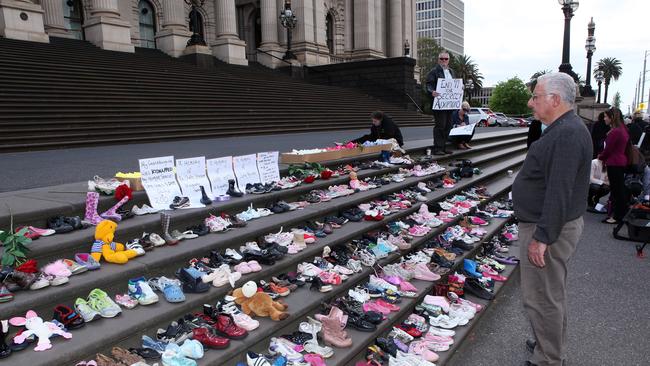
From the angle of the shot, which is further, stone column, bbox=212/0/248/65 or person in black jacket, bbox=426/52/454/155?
stone column, bbox=212/0/248/65

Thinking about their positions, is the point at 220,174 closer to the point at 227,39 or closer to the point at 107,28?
the point at 107,28

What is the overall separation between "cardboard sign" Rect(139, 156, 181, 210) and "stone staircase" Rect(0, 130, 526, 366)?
0.16m

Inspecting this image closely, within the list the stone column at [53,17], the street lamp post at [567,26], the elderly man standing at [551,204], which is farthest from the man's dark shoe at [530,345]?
the stone column at [53,17]

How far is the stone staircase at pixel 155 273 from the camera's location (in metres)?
2.72

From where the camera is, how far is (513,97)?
7381cm

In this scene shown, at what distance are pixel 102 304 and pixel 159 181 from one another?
207cm

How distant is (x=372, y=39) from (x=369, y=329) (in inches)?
1386

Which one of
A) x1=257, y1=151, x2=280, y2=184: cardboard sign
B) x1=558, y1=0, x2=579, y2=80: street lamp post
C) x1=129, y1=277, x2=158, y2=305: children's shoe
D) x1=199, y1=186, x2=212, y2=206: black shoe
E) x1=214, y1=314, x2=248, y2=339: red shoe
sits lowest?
x1=214, y1=314, x2=248, y2=339: red shoe

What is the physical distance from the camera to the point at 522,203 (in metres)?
3.28

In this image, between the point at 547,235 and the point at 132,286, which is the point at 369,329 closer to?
the point at 547,235

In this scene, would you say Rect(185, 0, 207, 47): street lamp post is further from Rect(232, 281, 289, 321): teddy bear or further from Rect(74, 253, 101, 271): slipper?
Rect(232, 281, 289, 321): teddy bear

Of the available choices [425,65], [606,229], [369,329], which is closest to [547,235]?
[369,329]

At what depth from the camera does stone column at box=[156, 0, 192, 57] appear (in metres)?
23.5

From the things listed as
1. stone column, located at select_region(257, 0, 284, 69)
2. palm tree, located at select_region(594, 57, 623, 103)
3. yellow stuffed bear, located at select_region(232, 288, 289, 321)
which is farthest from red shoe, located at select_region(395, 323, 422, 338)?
palm tree, located at select_region(594, 57, 623, 103)
